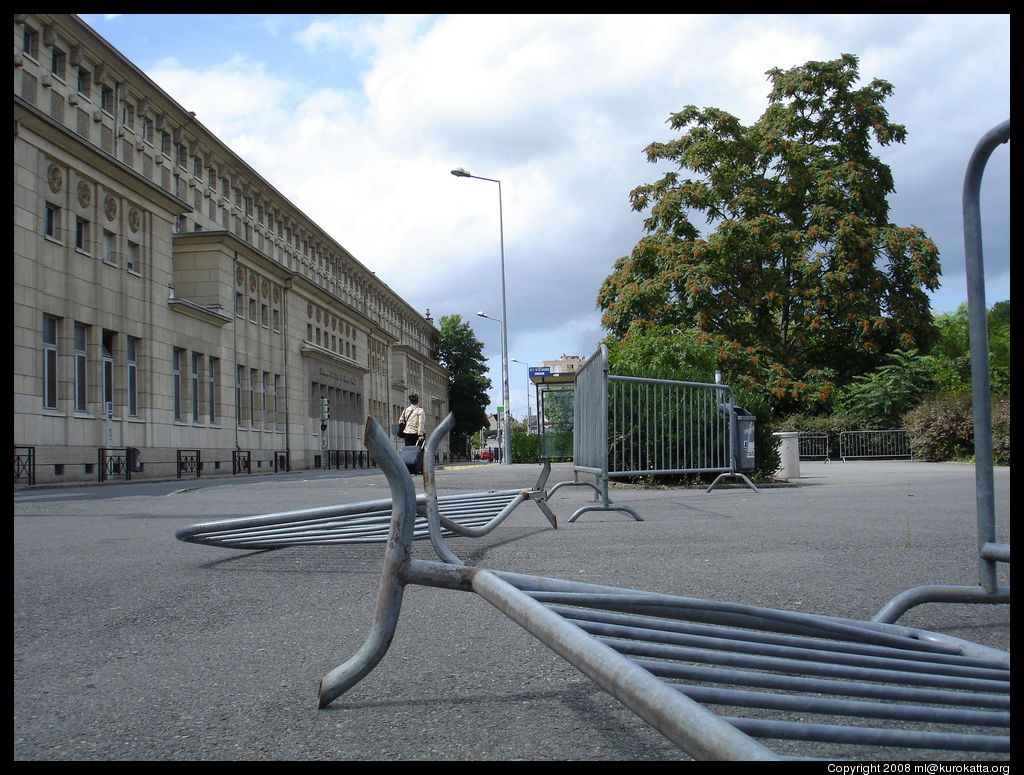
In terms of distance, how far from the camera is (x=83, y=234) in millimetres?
31219

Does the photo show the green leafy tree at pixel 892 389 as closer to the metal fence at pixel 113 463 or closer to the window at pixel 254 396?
the metal fence at pixel 113 463

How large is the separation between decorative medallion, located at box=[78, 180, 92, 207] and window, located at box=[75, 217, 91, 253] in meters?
0.59

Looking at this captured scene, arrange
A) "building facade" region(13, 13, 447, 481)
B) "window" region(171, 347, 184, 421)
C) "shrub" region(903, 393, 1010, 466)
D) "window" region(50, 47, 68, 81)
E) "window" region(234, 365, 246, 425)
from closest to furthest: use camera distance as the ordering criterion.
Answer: "shrub" region(903, 393, 1010, 466) → "building facade" region(13, 13, 447, 481) → "window" region(50, 47, 68, 81) → "window" region(171, 347, 184, 421) → "window" region(234, 365, 246, 425)

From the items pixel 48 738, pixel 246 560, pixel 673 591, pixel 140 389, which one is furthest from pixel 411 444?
pixel 140 389

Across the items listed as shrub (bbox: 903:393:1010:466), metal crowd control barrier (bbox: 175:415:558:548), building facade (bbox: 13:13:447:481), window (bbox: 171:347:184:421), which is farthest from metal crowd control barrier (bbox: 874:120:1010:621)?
window (bbox: 171:347:184:421)

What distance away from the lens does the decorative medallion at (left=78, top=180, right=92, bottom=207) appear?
30562 mm

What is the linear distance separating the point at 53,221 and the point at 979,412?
A: 103 feet

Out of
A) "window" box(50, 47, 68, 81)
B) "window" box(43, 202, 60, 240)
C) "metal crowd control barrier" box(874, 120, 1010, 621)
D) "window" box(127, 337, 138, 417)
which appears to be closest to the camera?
"metal crowd control barrier" box(874, 120, 1010, 621)

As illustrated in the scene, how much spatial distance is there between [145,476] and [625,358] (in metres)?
21.7

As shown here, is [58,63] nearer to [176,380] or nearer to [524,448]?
[176,380]

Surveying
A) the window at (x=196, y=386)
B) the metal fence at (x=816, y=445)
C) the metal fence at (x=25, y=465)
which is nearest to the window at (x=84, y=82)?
the window at (x=196, y=386)

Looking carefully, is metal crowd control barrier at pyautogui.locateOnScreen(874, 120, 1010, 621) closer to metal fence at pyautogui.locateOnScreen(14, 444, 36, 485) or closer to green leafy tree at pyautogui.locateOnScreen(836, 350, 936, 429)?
metal fence at pyautogui.locateOnScreen(14, 444, 36, 485)

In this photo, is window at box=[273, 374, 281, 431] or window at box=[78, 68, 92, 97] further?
window at box=[273, 374, 281, 431]

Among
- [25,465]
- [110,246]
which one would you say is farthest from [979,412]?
[110,246]
